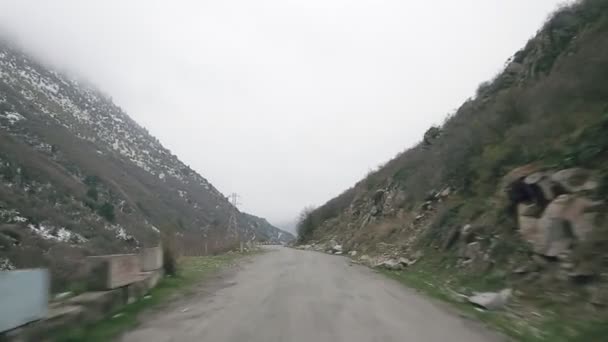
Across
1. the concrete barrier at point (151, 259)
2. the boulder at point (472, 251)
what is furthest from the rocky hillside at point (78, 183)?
the boulder at point (472, 251)

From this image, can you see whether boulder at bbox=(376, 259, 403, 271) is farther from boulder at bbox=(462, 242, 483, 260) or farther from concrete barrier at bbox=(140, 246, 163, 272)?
concrete barrier at bbox=(140, 246, 163, 272)

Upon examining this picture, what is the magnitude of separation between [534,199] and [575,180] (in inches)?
66.1

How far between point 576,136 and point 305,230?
2727 inches

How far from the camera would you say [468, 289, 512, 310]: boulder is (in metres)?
9.98

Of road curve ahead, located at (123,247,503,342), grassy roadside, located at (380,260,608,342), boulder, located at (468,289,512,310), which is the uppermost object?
road curve ahead, located at (123,247,503,342)

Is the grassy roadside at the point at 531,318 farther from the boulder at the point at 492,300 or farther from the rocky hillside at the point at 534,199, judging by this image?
the boulder at the point at 492,300

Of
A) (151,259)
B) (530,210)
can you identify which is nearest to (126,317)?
(151,259)

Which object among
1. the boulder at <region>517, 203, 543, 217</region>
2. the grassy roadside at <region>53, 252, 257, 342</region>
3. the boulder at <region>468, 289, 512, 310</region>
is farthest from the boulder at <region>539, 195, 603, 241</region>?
the grassy roadside at <region>53, 252, 257, 342</region>

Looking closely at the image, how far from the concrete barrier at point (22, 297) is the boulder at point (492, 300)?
8.56 m

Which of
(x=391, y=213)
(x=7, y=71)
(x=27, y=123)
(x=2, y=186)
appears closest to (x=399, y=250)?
(x=391, y=213)

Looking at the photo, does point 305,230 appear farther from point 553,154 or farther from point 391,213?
point 553,154

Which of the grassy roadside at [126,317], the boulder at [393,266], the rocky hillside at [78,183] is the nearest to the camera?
the grassy roadside at [126,317]

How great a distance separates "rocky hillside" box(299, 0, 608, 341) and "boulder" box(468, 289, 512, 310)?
0.26 meters

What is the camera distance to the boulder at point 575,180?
35.3ft
